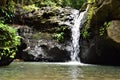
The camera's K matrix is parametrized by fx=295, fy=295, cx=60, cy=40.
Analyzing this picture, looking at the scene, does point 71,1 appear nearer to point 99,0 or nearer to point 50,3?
point 50,3

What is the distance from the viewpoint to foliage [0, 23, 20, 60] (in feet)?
41.9

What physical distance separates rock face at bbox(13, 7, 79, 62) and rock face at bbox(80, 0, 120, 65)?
1602 mm

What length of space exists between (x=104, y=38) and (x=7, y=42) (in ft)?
18.2

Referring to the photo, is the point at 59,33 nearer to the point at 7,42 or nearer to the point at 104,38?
the point at 104,38

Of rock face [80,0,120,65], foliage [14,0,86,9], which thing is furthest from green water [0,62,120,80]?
foliage [14,0,86,9]

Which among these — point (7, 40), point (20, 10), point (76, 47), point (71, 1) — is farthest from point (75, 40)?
point (71, 1)

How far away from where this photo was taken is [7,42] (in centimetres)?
1316

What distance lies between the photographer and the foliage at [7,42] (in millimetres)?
12766

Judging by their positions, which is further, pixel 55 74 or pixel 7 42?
pixel 7 42

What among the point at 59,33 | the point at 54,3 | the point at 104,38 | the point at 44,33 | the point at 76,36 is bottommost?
the point at 104,38

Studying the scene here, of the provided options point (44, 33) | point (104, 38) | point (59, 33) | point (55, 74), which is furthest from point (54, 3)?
point (55, 74)

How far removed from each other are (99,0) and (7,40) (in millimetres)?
6203

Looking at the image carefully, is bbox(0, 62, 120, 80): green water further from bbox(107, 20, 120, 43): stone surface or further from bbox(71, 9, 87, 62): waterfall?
bbox(71, 9, 87, 62): waterfall

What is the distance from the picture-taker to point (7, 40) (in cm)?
1323
